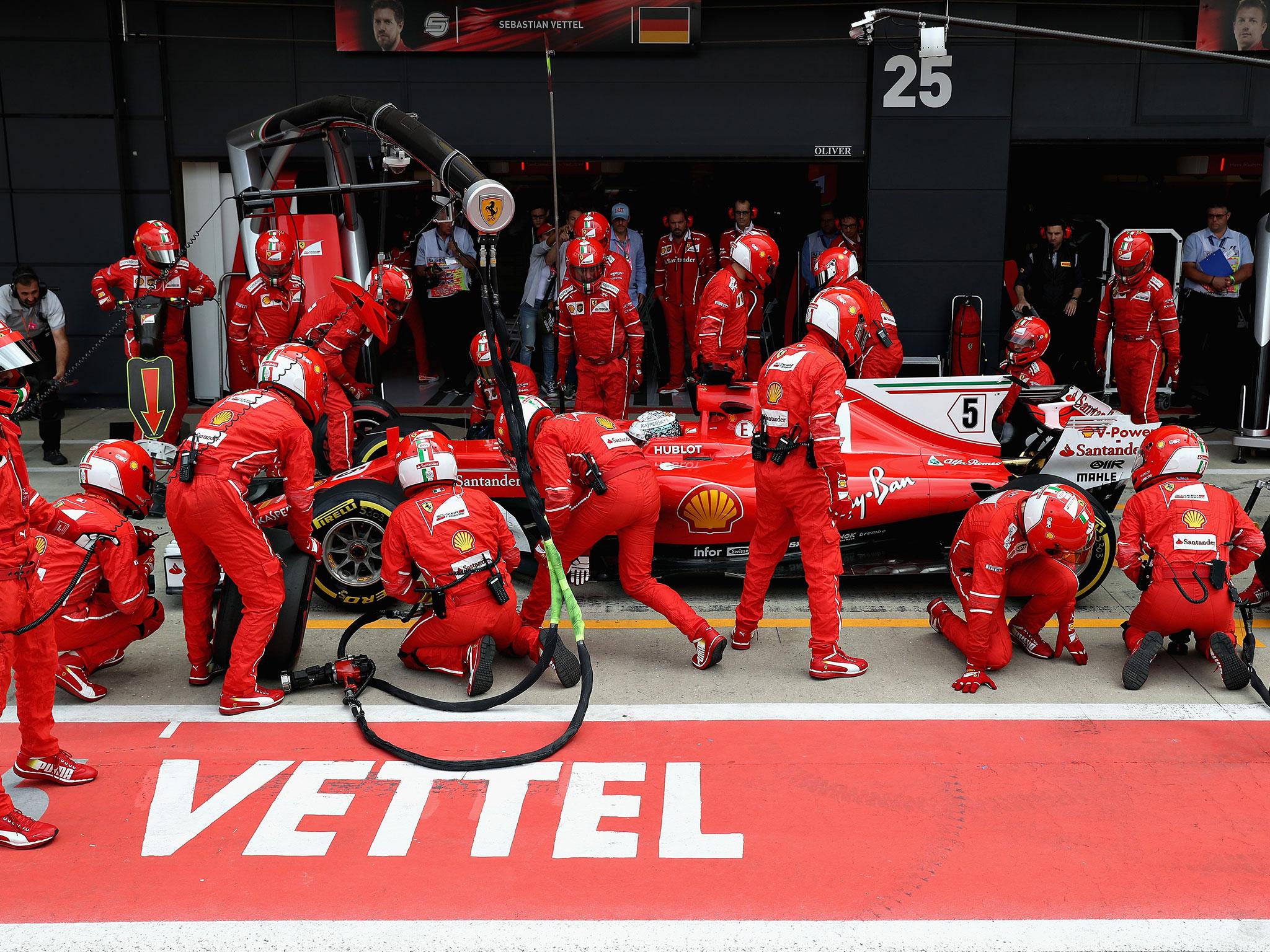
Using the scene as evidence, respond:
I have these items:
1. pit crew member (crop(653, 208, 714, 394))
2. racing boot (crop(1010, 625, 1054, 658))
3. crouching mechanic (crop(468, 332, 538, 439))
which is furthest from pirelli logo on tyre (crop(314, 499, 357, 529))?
pit crew member (crop(653, 208, 714, 394))

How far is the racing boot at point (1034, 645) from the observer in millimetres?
6250

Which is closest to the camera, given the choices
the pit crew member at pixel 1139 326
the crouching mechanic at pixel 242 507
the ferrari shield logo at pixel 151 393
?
the crouching mechanic at pixel 242 507

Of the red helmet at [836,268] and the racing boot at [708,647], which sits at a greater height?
the red helmet at [836,268]

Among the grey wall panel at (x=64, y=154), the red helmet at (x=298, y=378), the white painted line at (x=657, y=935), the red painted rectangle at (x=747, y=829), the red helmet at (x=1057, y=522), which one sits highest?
the grey wall panel at (x=64, y=154)

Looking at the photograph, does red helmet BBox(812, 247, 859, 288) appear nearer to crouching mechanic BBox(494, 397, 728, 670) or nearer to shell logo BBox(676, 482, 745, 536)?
shell logo BBox(676, 482, 745, 536)

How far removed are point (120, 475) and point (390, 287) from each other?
283cm

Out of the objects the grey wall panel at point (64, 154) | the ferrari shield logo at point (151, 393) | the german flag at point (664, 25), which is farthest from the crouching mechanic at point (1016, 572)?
the grey wall panel at point (64, 154)

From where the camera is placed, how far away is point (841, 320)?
6246 millimetres

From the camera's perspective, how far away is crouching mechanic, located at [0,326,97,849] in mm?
4551

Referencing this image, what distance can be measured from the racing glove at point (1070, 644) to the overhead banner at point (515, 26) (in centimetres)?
781

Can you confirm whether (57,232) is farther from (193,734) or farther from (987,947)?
(987,947)

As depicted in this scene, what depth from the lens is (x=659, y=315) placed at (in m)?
15.1

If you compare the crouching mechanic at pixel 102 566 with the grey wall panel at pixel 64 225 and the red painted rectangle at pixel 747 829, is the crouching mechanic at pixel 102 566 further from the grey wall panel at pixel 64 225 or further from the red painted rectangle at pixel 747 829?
the grey wall panel at pixel 64 225

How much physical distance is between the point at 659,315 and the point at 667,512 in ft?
28.0
